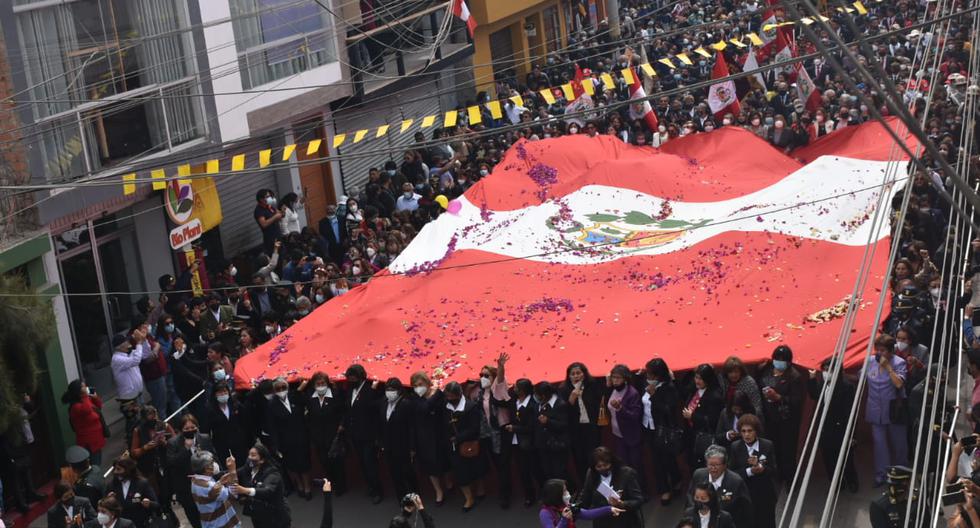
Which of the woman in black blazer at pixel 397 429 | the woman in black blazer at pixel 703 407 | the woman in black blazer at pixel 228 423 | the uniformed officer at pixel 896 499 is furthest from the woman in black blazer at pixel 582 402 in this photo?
the uniformed officer at pixel 896 499

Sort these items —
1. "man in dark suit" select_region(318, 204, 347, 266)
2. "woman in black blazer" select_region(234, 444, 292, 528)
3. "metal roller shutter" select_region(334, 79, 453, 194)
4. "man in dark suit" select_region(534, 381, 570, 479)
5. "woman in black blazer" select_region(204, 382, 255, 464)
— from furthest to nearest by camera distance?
"metal roller shutter" select_region(334, 79, 453, 194) → "man in dark suit" select_region(318, 204, 347, 266) → "woman in black blazer" select_region(204, 382, 255, 464) → "man in dark suit" select_region(534, 381, 570, 479) → "woman in black blazer" select_region(234, 444, 292, 528)

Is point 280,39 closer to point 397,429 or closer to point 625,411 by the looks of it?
point 397,429

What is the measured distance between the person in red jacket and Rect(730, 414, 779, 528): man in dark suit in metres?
6.53

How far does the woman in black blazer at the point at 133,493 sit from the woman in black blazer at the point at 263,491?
931 mm

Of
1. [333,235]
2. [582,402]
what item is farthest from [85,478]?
[333,235]

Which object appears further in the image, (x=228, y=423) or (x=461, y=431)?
(x=228, y=423)

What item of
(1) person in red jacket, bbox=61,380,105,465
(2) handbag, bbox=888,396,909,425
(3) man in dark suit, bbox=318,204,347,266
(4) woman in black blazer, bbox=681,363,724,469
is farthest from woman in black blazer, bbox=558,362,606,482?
(3) man in dark suit, bbox=318,204,347,266

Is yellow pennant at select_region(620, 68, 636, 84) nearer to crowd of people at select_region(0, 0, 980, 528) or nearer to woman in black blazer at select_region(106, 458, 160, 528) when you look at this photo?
crowd of people at select_region(0, 0, 980, 528)

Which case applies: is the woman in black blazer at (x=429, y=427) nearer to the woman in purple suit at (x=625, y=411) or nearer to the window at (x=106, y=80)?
the woman in purple suit at (x=625, y=411)

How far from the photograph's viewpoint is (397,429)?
38.1ft

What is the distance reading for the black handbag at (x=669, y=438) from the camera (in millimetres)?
10891

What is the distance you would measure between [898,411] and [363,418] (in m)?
4.68

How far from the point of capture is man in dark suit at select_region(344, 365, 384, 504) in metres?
11.8

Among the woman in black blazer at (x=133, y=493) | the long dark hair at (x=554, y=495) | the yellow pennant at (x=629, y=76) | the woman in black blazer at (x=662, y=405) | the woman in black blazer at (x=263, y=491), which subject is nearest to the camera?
the long dark hair at (x=554, y=495)
